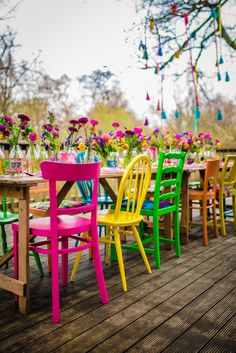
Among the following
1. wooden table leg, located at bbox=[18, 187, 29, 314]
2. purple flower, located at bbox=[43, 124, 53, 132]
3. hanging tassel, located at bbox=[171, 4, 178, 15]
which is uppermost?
hanging tassel, located at bbox=[171, 4, 178, 15]

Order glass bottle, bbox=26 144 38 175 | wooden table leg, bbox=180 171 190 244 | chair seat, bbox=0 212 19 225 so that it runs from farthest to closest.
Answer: wooden table leg, bbox=180 171 190 244 < glass bottle, bbox=26 144 38 175 < chair seat, bbox=0 212 19 225

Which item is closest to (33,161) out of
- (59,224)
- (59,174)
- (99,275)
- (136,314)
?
(59,224)

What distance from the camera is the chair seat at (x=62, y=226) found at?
190 centimetres

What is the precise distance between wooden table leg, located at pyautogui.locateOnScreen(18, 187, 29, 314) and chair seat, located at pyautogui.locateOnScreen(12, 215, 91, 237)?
54 millimetres

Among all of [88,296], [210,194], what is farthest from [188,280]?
[210,194]

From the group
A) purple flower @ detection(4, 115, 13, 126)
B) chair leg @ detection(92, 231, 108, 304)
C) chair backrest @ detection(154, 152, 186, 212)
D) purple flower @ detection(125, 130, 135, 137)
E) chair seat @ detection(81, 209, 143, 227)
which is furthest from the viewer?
purple flower @ detection(125, 130, 135, 137)

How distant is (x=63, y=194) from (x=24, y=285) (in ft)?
1.88

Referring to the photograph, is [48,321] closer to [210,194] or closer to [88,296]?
[88,296]

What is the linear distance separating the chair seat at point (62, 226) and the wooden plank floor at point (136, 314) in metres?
0.46

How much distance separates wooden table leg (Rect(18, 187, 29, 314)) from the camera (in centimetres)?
188

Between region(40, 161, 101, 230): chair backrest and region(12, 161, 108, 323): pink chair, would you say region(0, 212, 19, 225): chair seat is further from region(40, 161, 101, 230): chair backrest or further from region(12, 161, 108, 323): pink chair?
region(40, 161, 101, 230): chair backrest

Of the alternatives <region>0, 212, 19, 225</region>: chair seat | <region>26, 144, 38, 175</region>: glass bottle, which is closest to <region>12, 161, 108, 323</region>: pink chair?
<region>0, 212, 19, 225</region>: chair seat

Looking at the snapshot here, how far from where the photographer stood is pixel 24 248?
190cm

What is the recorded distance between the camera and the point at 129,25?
6.65 m
